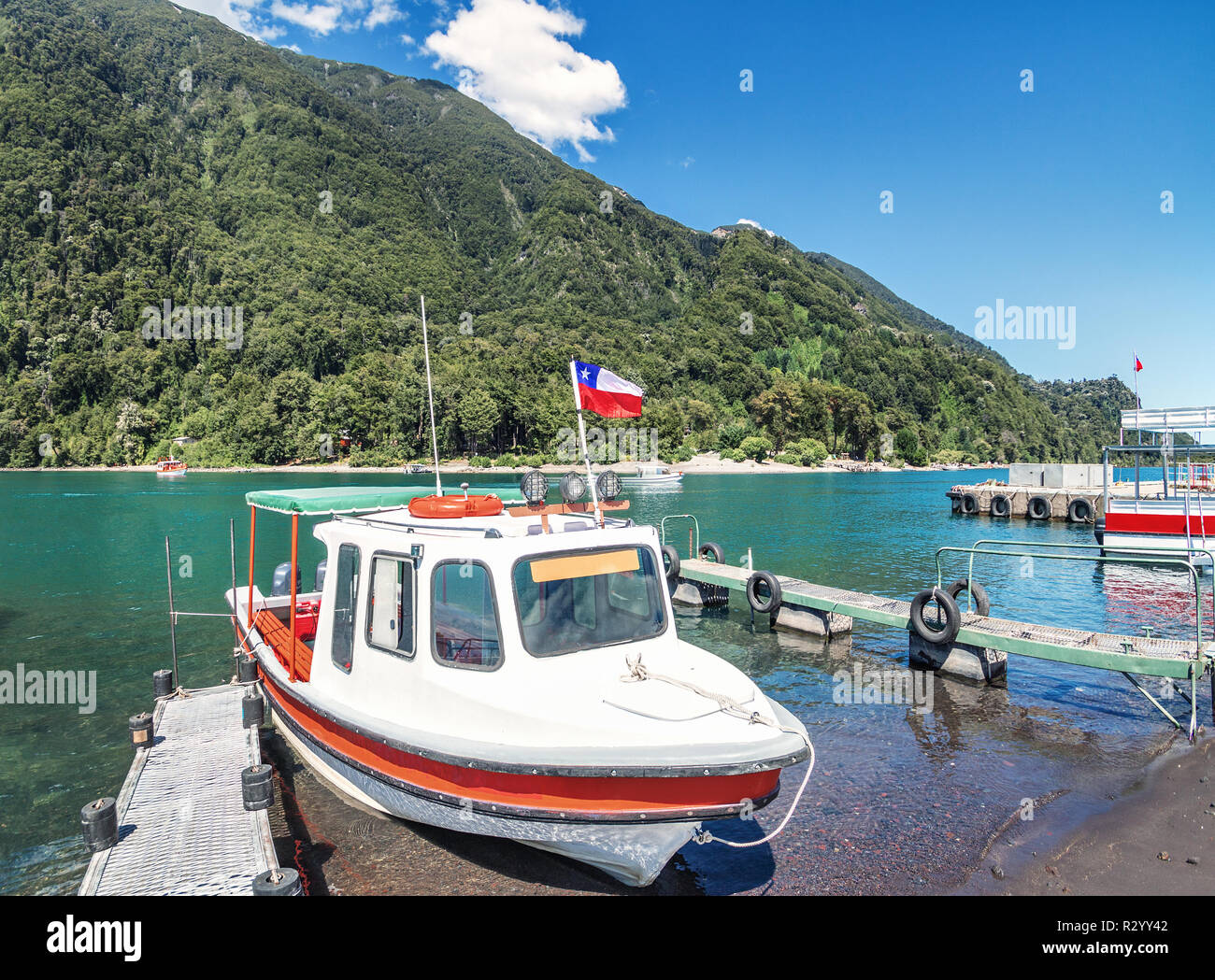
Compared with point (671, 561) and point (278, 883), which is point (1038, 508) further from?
point (278, 883)

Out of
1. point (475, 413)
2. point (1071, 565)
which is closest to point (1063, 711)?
point (1071, 565)

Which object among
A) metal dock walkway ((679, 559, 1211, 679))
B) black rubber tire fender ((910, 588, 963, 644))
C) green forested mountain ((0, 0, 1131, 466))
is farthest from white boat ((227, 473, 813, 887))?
green forested mountain ((0, 0, 1131, 466))

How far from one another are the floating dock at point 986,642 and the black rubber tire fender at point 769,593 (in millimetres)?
176

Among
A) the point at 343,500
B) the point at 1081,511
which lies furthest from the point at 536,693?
the point at 1081,511

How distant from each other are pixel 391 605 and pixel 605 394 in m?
3.34

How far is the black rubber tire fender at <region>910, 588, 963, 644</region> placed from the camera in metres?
13.3

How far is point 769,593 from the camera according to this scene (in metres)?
17.9

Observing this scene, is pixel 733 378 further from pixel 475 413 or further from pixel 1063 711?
pixel 1063 711

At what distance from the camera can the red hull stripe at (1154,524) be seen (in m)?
25.6

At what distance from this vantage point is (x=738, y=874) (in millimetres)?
7523

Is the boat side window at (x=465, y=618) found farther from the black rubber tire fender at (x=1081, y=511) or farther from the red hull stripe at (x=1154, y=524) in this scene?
the black rubber tire fender at (x=1081, y=511)

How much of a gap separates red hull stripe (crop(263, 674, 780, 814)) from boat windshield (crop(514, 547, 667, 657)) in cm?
119

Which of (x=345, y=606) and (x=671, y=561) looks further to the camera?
(x=671, y=561)
